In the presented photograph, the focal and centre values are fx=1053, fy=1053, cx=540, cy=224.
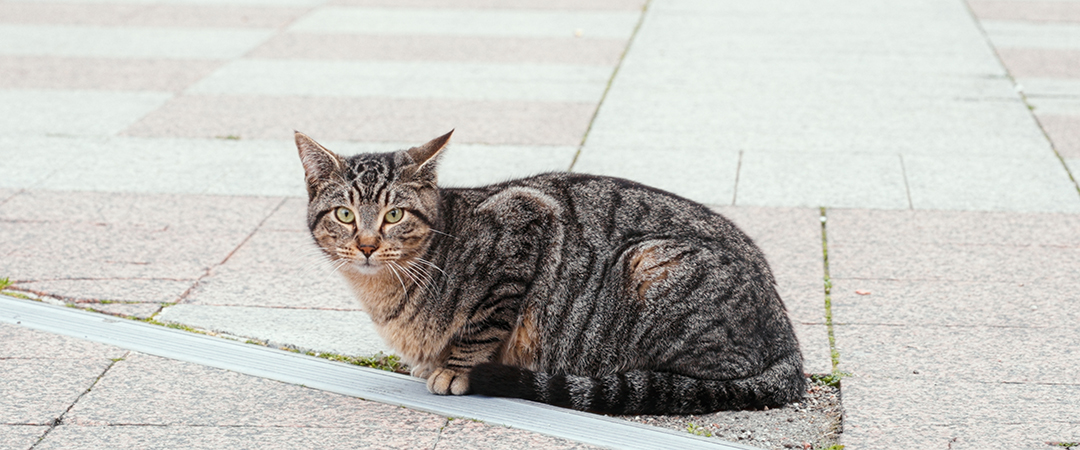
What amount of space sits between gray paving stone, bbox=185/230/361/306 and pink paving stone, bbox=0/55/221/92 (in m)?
3.58

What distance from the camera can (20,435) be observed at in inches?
141

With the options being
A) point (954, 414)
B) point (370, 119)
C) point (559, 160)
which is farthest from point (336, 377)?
point (370, 119)

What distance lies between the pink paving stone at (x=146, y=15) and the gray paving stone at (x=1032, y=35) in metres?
7.11

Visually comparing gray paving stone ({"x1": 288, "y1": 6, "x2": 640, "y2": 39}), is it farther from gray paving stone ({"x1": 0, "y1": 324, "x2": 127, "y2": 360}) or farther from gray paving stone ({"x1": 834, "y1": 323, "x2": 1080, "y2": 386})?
gray paving stone ({"x1": 0, "y1": 324, "x2": 127, "y2": 360})

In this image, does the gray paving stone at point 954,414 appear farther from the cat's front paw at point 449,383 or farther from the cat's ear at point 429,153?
the cat's ear at point 429,153

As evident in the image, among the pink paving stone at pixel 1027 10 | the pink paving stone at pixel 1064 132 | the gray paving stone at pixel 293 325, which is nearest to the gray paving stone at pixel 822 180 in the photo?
the pink paving stone at pixel 1064 132

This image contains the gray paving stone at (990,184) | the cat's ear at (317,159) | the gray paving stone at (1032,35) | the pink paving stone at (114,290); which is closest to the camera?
the cat's ear at (317,159)

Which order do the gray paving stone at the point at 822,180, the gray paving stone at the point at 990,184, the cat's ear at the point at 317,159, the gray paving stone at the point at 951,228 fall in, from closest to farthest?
the cat's ear at the point at 317,159 → the gray paving stone at the point at 951,228 → the gray paving stone at the point at 990,184 → the gray paving stone at the point at 822,180

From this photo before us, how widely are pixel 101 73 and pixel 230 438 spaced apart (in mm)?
6325

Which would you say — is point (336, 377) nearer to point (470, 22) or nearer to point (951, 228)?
point (951, 228)

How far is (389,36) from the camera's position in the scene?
33.9 ft

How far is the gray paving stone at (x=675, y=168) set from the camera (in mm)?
6361

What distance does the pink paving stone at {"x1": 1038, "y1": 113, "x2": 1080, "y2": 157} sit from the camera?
6.95m

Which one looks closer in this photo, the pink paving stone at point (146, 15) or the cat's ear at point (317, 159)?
the cat's ear at point (317, 159)
